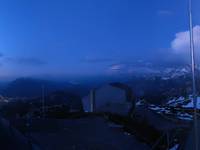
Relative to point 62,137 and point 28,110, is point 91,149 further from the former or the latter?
point 28,110

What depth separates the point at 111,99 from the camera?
21.7 metres

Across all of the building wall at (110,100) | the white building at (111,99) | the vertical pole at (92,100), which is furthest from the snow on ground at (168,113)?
the vertical pole at (92,100)

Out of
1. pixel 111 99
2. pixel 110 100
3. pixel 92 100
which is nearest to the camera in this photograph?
pixel 110 100

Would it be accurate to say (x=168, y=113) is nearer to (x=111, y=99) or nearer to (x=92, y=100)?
(x=111, y=99)

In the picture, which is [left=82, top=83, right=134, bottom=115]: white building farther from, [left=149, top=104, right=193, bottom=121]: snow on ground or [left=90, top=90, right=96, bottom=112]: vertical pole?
[left=149, top=104, right=193, bottom=121]: snow on ground

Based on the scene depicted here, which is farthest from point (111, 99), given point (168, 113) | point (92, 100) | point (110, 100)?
point (168, 113)

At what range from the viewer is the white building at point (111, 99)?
→ 69.1ft

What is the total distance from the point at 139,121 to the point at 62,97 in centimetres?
391

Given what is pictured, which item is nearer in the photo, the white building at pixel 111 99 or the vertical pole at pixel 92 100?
the white building at pixel 111 99

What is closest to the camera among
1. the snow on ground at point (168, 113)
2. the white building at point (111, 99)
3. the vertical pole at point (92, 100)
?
the snow on ground at point (168, 113)

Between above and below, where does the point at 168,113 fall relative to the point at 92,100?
below

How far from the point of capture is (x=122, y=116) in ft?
64.1

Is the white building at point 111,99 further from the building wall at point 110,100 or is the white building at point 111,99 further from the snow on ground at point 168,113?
the snow on ground at point 168,113

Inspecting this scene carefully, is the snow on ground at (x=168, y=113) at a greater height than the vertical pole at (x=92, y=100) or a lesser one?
lesser
